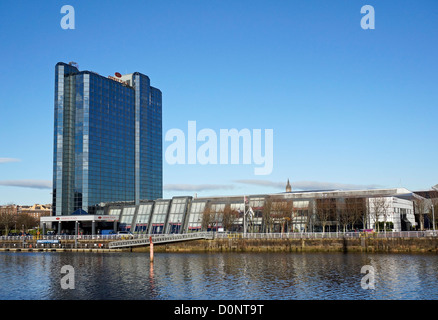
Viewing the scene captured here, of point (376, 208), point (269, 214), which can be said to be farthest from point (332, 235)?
point (269, 214)

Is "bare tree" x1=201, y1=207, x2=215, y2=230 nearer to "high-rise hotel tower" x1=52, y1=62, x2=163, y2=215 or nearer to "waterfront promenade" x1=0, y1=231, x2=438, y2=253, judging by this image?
"waterfront promenade" x1=0, y1=231, x2=438, y2=253

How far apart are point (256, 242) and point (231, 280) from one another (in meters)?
45.9

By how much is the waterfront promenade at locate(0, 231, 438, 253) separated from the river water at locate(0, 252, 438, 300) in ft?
44.2

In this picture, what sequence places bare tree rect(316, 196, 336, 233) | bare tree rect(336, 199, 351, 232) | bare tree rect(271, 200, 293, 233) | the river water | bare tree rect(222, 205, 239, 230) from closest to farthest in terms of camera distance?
1. the river water
2. bare tree rect(336, 199, 351, 232)
3. bare tree rect(316, 196, 336, 233)
4. bare tree rect(271, 200, 293, 233)
5. bare tree rect(222, 205, 239, 230)

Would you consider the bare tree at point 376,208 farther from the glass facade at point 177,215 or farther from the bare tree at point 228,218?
the glass facade at point 177,215

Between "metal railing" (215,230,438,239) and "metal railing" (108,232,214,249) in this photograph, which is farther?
"metal railing" (108,232,214,249)

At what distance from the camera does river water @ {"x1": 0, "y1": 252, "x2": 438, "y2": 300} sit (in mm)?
46188

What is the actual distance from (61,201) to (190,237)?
283ft

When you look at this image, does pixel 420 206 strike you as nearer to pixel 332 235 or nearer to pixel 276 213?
pixel 276 213

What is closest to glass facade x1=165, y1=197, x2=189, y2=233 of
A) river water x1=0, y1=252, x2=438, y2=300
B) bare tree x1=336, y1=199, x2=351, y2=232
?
bare tree x1=336, y1=199, x2=351, y2=232

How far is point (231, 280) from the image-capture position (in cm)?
5547

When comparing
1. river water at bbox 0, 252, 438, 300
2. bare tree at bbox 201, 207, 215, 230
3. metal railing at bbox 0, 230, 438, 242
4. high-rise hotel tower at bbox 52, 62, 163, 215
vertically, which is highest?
high-rise hotel tower at bbox 52, 62, 163, 215

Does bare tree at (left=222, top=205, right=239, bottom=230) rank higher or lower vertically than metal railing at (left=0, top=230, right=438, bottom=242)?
higher

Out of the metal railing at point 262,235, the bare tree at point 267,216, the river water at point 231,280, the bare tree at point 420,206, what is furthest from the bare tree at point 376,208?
the river water at point 231,280
